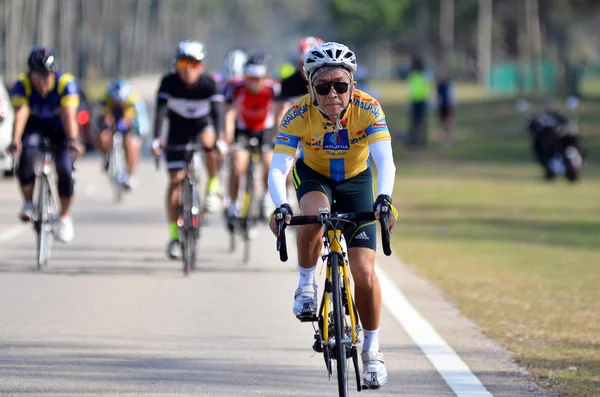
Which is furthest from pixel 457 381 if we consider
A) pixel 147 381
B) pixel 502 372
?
pixel 147 381

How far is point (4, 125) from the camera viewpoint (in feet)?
71.6

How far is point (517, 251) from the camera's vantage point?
15445 mm

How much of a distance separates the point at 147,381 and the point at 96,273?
517cm

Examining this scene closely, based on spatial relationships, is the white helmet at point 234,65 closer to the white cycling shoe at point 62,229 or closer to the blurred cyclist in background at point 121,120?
the blurred cyclist in background at point 121,120

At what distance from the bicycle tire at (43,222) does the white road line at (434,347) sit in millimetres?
3305

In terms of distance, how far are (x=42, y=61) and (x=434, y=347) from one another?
200 inches

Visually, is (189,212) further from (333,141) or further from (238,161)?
(333,141)

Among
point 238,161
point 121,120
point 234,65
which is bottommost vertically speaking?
point 238,161

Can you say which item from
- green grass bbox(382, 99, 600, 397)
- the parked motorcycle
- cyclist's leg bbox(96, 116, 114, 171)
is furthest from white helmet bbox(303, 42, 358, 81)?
the parked motorcycle

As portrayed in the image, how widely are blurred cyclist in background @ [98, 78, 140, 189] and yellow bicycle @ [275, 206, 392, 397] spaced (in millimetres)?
14820

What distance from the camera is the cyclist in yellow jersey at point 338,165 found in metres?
7.30

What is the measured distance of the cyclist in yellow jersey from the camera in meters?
7.30

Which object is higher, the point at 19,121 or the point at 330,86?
the point at 19,121

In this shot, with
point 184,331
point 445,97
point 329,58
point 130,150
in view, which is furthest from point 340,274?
point 445,97
